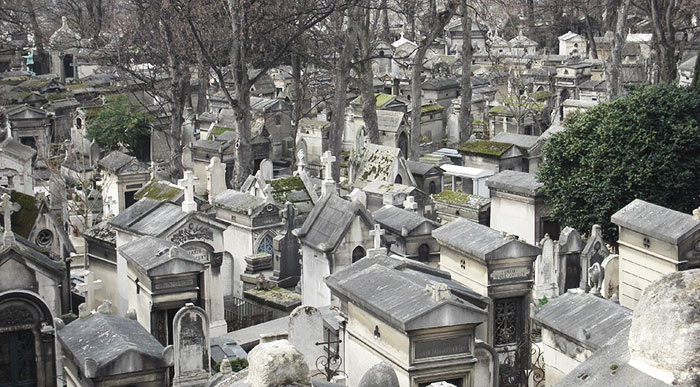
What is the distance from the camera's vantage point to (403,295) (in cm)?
1231

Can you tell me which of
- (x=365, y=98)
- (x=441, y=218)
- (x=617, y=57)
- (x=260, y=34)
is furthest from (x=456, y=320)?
(x=617, y=57)

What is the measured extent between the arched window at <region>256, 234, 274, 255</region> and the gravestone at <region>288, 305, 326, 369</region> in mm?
6554

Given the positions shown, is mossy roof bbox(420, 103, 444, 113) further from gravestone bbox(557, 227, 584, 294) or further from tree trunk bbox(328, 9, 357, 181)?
gravestone bbox(557, 227, 584, 294)

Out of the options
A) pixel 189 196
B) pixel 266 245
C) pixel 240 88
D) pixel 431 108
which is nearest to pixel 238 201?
pixel 266 245

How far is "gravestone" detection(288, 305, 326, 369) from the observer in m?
13.9

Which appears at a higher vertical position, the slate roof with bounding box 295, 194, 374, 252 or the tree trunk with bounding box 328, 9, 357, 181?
the tree trunk with bounding box 328, 9, 357, 181

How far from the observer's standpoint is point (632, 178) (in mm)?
20344

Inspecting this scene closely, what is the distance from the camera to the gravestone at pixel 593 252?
18797mm

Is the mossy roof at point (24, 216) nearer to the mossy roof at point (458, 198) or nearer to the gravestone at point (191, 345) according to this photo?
the gravestone at point (191, 345)

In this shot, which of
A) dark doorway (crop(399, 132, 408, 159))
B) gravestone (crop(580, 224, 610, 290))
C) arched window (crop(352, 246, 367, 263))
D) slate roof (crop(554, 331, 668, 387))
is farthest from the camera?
dark doorway (crop(399, 132, 408, 159))

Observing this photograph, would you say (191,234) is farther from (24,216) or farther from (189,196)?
(24,216)

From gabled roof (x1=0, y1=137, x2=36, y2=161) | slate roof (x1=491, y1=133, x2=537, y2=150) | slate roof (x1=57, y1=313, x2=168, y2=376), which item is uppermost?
gabled roof (x1=0, y1=137, x2=36, y2=161)

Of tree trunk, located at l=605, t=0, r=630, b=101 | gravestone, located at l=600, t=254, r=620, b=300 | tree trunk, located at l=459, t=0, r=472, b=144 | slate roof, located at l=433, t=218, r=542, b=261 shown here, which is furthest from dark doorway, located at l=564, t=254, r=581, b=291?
tree trunk, located at l=459, t=0, r=472, b=144

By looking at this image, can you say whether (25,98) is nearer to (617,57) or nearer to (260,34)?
(260,34)
